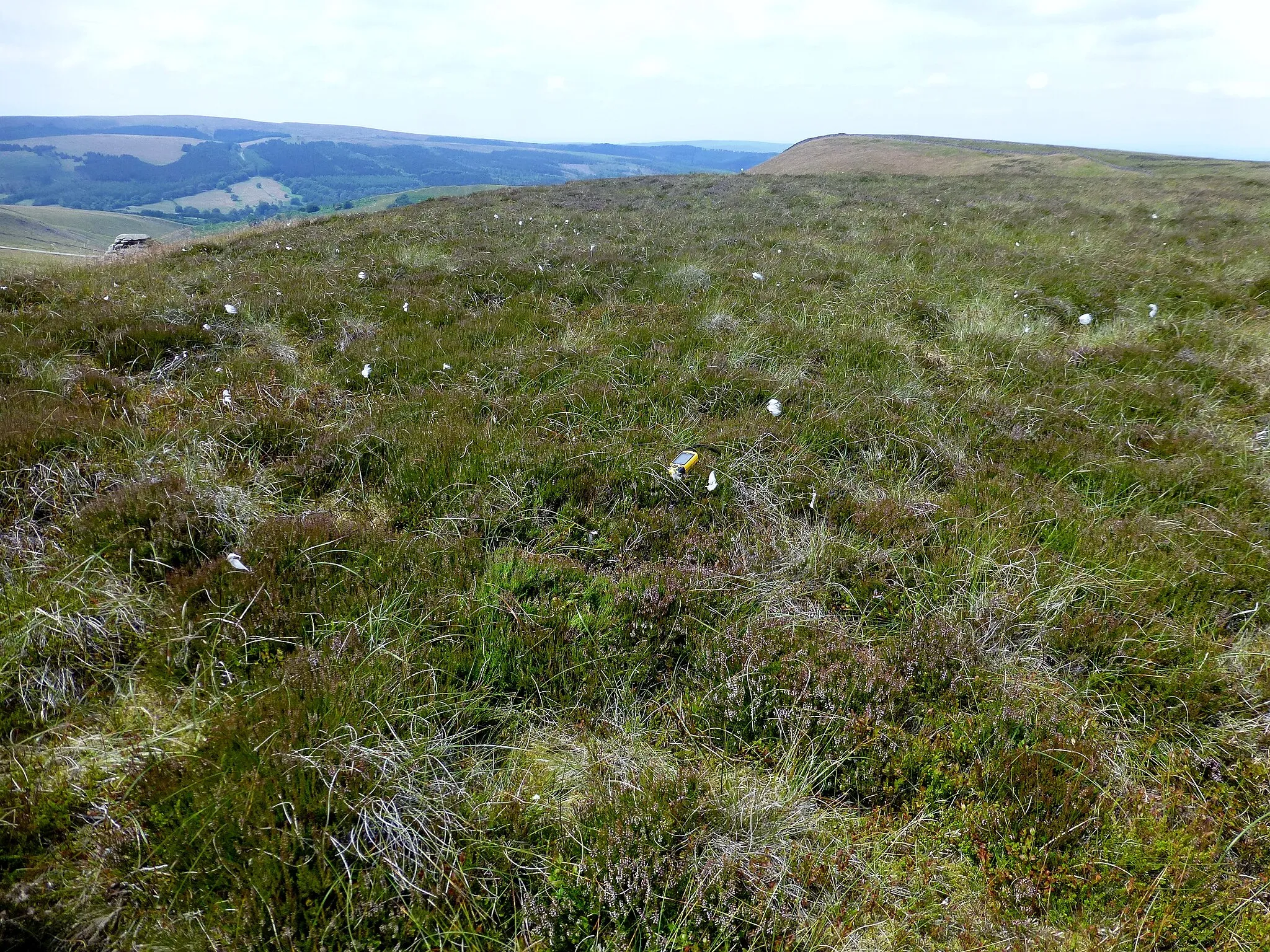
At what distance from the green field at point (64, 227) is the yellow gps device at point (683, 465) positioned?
133m

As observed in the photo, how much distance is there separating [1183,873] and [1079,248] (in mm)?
12391

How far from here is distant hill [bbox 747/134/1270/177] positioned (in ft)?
122

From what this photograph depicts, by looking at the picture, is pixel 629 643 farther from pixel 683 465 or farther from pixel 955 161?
pixel 955 161

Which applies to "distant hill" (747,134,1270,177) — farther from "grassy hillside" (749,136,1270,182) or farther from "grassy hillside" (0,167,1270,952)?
"grassy hillside" (0,167,1270,952)

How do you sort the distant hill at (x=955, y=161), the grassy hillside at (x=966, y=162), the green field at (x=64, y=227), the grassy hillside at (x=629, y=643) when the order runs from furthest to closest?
the green field at (x=64, y=227), the distant hill at (x=955, y=161), the grassy hillside at (x=966, y=162), the grassy hillside at (x=629, y=643)

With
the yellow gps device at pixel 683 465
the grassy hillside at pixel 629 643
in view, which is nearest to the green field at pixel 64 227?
the grassy hillside at pixel 629 643

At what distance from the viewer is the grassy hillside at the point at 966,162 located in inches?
1414

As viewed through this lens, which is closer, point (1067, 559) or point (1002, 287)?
point (1067, 559)

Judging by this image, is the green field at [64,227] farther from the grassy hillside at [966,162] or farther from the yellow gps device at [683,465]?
the yellow gps device at [683,465]

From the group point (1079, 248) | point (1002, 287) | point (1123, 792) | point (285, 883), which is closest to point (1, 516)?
point (285, 883)

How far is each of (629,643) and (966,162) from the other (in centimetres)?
5355

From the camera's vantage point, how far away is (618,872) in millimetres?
1836

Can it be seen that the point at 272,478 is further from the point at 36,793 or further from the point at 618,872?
the point at 618,872

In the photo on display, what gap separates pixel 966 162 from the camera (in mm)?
43344
